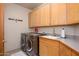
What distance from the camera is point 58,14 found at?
8.41ft

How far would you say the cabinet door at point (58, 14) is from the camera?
7.66 feet

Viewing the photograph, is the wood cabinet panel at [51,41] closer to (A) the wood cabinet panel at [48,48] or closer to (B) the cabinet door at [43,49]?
(A) the wood cabinet panel at [48,48]

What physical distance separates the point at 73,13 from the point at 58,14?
67 centimetres

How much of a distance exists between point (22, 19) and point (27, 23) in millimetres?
313

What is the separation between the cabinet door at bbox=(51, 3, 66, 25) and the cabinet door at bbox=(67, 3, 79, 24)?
21 centimetres

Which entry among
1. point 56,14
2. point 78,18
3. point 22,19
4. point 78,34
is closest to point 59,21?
point 56,14

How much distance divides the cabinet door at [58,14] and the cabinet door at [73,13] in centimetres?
21

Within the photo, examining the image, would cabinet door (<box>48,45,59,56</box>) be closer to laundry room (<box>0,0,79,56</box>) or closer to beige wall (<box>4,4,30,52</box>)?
laundry room (<box>0,0,79,56</box>)

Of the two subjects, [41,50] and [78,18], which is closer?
[78,18]

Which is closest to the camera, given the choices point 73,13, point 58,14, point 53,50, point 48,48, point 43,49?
point 73,13

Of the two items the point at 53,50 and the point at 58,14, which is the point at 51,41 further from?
the point at 58,14

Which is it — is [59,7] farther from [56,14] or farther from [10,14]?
[10,14]

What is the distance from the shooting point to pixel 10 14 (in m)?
4.32

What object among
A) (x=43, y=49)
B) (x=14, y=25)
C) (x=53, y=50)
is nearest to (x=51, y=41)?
(x=53, y=50)
